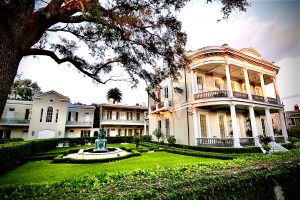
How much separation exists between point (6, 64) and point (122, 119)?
3147cm

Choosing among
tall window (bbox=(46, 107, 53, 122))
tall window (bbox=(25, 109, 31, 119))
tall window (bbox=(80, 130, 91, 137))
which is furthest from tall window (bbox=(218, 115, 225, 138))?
tall window (bbox=(25, 109, 31, 119))

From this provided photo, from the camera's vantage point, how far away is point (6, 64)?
9.90 feet

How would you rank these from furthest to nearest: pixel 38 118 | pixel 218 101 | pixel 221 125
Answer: pixel 38 118 < pixel 221 125 < pixel 218 101

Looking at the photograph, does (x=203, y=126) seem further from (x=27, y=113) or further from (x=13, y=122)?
(x=13, y=122)

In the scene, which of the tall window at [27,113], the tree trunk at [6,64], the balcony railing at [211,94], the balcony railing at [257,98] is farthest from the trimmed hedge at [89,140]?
the tree trunk at [6,64]

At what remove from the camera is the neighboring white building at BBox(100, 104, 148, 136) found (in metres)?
32.1

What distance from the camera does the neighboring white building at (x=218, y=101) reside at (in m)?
15.7

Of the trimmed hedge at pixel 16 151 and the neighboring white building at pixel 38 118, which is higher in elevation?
the neighboring white building at pixel 38 118

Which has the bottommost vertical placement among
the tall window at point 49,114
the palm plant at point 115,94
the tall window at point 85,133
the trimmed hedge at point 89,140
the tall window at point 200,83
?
the trimmed hedge at point 89,140

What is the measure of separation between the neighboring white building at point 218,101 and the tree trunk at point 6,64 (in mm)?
12467

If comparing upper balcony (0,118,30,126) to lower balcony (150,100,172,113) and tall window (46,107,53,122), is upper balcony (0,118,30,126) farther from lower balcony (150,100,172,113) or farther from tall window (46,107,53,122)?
lower balcony (150,100,172,113)

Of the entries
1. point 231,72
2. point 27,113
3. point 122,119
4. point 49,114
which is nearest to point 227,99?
point 231,72

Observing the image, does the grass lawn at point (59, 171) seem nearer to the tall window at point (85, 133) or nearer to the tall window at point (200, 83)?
the tall window at point (200, 83)

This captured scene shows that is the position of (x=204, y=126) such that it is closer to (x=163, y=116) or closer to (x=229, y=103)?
(x=229, y=103)
